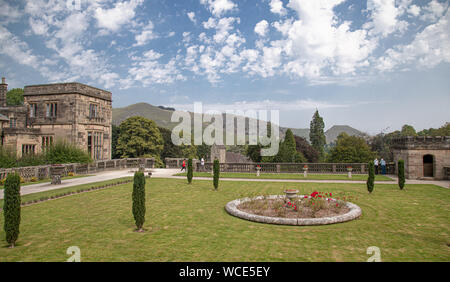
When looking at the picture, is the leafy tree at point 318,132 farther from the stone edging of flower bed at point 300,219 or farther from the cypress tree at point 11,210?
the cypress tree at point 11,210

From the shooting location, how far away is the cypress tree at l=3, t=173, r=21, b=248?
8742 mm

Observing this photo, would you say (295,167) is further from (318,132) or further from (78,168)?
(318,132)

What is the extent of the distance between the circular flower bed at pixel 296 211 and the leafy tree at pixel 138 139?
41452 mm

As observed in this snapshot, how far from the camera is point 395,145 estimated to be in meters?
31.4

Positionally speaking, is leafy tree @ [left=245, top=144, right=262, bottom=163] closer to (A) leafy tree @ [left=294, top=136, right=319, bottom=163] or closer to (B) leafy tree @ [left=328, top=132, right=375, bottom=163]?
(A) leafy tree @ [left=294, top=136, right=319, bottom=163]

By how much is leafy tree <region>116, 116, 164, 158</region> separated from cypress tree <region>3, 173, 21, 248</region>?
1739 inches

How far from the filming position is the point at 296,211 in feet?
43.2

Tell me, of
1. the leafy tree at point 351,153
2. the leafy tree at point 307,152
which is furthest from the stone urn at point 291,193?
the leafy tree at point 307,152

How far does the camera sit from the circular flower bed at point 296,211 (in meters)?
11.6

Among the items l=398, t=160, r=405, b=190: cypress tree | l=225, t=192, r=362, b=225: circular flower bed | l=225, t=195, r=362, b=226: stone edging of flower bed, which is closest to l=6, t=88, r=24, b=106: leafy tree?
l=225, t=192, r=362, b=225: circular flower bed

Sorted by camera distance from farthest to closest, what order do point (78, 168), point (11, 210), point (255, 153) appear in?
1. point (255, 153)
2. point (78, 168)
3. point (11, 210)

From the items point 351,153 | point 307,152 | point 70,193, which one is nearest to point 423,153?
point 351,153

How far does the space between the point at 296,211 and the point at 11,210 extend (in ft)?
37.4
